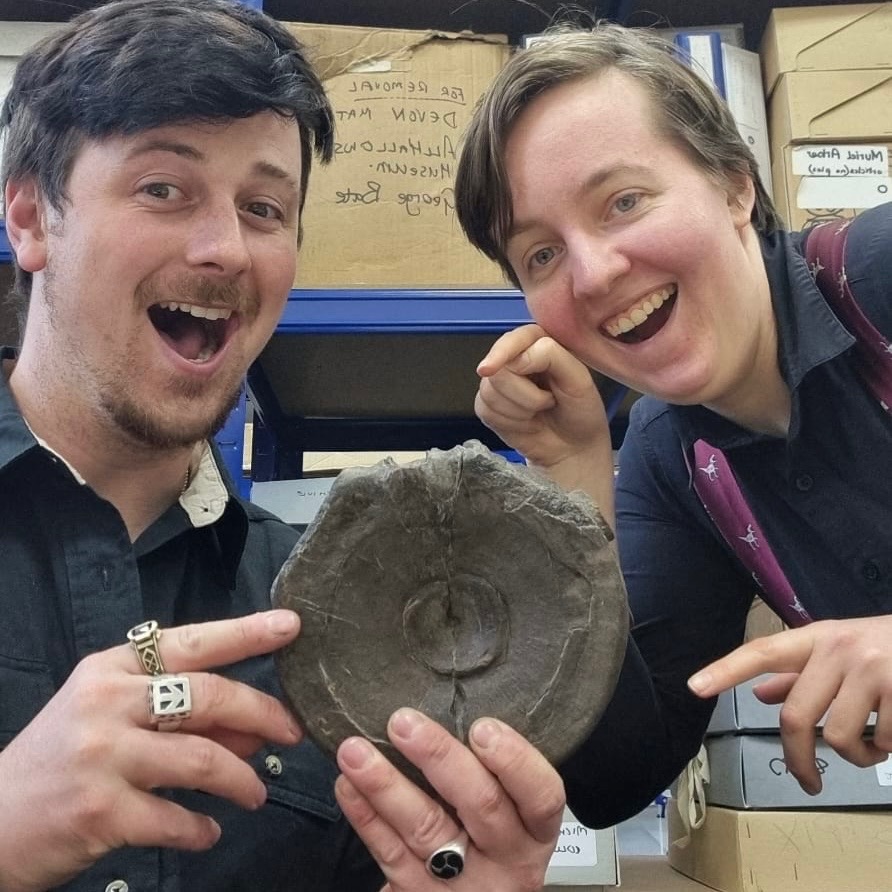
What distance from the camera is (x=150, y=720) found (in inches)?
22.0

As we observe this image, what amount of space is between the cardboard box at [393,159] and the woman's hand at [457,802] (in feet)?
2.96

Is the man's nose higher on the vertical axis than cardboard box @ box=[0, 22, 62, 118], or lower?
→ lower

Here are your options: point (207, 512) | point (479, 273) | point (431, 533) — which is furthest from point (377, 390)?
point (431, 533)

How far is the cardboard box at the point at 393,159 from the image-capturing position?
1.38m

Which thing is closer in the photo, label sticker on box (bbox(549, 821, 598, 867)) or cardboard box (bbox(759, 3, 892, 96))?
label sticker on box (bbox(549, 821, 598, 867))

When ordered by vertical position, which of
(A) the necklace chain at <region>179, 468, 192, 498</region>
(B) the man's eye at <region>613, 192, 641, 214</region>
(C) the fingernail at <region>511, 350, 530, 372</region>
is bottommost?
(A) the necklace chain at <region>179, 468, 192, 498</region>

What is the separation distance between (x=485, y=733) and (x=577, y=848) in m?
0.82

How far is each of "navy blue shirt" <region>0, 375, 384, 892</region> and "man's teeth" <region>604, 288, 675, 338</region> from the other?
0.42 meters

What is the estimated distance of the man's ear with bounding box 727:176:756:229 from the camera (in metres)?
0.91

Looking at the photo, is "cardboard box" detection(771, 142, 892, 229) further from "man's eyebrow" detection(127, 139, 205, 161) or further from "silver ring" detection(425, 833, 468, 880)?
"silver ring" detection(425, 833, 468, 880)

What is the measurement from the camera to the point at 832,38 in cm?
148

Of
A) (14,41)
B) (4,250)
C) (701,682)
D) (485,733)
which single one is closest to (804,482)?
(701,682)

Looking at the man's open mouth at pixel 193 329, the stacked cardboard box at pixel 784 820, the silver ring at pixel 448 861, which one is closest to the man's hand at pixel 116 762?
the silver ring at pixel 448 861

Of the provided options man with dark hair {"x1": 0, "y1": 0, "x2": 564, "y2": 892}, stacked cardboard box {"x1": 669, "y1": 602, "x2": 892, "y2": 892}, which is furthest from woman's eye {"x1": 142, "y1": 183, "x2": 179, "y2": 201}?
stacked cardboard box {"x1": 669, "y1": 602, "x2": 892, "y2": 892}
